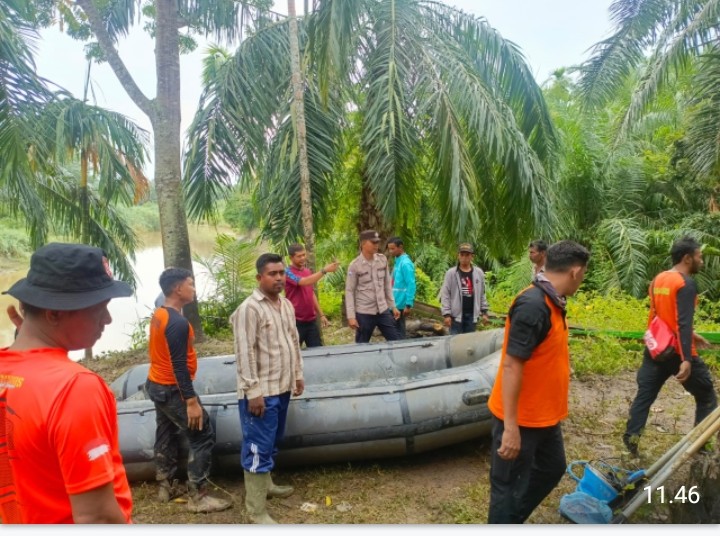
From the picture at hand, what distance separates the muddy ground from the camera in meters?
3.44

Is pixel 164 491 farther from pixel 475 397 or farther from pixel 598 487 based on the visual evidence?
pixel 598 487

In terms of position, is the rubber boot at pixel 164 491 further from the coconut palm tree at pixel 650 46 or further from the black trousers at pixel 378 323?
the coconut palm tree at pixel 650 46

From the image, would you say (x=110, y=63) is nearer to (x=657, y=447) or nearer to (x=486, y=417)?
(x=486, y=417)

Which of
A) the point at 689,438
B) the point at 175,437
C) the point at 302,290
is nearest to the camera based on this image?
the point at 689,438

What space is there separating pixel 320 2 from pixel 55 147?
4071 millimetres

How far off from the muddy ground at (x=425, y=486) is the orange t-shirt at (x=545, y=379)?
1107 mm

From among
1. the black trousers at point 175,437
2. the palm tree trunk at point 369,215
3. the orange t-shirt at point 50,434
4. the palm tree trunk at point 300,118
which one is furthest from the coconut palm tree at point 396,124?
the orange t-shirt at point 50,434

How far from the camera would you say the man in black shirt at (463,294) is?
19.2 ft

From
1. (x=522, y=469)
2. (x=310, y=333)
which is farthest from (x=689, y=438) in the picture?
(x=310, y=333)

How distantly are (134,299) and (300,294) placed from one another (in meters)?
10.2

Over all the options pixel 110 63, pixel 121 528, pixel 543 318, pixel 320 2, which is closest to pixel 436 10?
pixel 320 2

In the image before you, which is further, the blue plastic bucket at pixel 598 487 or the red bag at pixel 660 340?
the red bag at pixel 660 340

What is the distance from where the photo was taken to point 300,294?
543cm

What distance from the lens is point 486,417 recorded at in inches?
160
